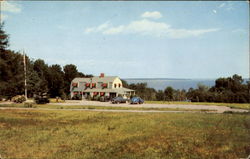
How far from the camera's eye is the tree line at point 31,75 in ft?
59.4

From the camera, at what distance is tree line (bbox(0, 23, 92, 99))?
1809 centimetres

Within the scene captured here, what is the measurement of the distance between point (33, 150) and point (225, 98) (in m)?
38.8

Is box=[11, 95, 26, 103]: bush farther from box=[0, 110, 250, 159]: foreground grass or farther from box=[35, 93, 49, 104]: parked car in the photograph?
box=[0, 110, 250, 159]: foreground grass

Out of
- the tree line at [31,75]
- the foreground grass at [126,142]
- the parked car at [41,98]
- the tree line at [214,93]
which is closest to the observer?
the foreground grass at [126,142]

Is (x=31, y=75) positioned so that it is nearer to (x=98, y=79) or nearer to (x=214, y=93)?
(x=98, y=79)

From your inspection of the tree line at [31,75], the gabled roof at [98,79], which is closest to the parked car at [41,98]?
the tree line at [31,75]

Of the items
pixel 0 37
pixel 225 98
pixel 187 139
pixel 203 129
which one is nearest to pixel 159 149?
pixel 187 139

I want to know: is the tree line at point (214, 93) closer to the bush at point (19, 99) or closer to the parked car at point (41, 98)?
the parked car at point (41, 98)

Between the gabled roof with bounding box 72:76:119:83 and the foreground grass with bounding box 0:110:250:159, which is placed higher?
the gabled roof with bounding box 72:76:119:83

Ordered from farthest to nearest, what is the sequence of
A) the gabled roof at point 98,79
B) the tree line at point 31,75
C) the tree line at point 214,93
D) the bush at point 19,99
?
the gabled roof at point 98,79, the tree line at point 214,93, the bush at point 19,99, the tree line at point 31,75

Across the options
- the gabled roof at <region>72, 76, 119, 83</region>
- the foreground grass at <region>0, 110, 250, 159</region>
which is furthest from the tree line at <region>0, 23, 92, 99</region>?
the foreground grass at <region>0, 110, 250, 159</region>

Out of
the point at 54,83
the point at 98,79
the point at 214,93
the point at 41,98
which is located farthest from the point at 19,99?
the point at 214,93

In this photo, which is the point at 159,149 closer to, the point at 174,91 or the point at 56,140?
the point at 56,140

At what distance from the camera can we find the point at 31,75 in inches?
1564
